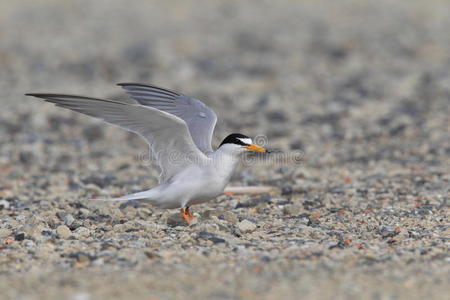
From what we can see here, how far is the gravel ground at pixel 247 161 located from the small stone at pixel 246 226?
17 mm

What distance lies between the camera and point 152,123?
17.5ft

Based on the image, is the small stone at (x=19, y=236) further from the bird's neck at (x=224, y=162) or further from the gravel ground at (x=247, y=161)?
the bird's neck at (x=224, y=162)

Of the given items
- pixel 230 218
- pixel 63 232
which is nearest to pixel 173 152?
pixel 230 218

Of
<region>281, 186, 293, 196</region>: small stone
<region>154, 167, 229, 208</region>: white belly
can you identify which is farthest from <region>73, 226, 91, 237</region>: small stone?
<region>281, 186, 293, 196</region>: small stone

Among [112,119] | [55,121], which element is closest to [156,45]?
[55,121]

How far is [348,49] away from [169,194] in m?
10.2

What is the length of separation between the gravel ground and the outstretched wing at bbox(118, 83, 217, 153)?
759 millimetres

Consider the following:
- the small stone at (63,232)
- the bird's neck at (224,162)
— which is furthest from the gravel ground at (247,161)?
the bird's neck at (224,162)

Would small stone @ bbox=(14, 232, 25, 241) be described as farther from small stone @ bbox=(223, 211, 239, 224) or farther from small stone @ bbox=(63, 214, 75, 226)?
small stone @ bbox=(223, 211, 239, 224)

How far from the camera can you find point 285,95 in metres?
11.9

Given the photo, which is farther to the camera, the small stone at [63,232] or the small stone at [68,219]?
the small stone at [68,219]

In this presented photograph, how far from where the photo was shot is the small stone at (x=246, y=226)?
5318mm

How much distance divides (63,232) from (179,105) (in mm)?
1716

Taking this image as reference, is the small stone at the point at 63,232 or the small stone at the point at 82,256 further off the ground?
the small stone at the point at 63,232
